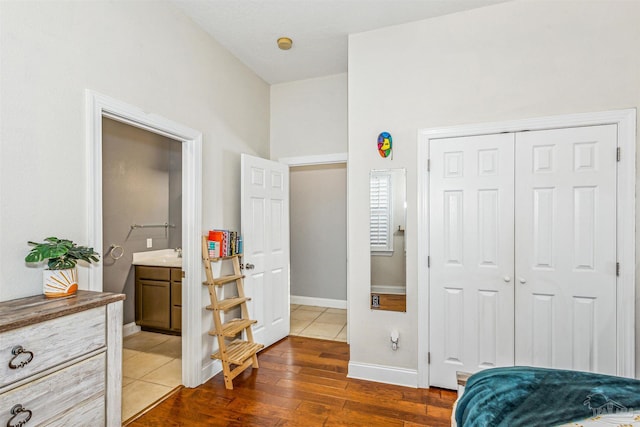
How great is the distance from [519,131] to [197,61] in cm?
272

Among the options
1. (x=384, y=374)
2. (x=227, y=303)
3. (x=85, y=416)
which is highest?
(x=227, y=303)

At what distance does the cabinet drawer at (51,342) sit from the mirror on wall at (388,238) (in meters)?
2.03

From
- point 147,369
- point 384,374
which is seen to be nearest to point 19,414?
point 147,369

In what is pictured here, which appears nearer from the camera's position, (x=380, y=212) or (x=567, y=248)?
(x=567, y=248)

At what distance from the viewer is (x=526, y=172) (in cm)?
246

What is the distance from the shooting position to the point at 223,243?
294 cm

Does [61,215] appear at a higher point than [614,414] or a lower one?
higher

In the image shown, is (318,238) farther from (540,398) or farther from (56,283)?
(540,398)

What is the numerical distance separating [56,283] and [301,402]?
5.99ft

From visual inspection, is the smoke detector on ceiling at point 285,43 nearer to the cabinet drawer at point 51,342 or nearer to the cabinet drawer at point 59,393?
the cabinet drawer at point 51,342

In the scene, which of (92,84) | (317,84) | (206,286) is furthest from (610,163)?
(92,84)

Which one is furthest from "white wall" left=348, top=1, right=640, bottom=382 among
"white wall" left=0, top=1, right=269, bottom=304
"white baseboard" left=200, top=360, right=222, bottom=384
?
"white wall" left=0, top=1, right=269, bottom=304

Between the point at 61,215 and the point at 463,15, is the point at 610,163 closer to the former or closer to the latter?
the point at 463,15

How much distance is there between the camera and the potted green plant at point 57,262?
1.51 metres
